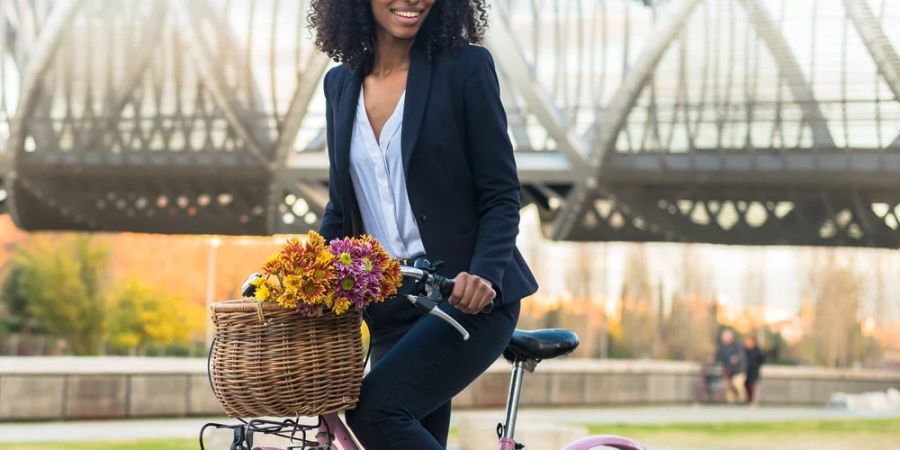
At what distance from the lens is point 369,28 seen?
13.1ft

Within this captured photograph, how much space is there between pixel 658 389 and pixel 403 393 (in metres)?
33.5

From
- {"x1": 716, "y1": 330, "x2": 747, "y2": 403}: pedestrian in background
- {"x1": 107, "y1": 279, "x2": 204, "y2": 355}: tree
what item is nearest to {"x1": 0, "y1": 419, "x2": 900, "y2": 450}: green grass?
{"x1": 716, "y1": 330, "x2": 747, "y2": 403}: pedestrian in background

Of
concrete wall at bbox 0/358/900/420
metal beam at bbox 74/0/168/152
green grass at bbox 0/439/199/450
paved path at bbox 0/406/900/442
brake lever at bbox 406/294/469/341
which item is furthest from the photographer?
metal beam at bbox 74/0/168/152

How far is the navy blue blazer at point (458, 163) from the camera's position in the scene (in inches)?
150

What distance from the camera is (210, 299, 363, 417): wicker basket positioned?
337cm

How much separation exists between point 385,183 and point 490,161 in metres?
0.24

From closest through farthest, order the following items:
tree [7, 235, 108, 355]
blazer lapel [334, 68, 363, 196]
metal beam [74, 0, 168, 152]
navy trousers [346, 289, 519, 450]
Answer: navy trousers [346, 289, 519, 450], blazer lapel [334, 68, 363, 196], metal beam [74, 0, 168, 152], tree [7, 235, 108, 355]

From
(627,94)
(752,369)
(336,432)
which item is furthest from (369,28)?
(627,94)

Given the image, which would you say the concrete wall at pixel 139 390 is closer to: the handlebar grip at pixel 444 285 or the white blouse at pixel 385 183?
the white blouse at pixel 385 183

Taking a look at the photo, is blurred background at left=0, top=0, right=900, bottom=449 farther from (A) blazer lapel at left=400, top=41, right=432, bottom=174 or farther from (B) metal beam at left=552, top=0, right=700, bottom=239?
(A) blazer lapel at left=400, top=41, right=432, bottom=174

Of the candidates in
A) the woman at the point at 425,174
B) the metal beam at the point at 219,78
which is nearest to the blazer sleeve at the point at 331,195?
the woman at the point at 425,174

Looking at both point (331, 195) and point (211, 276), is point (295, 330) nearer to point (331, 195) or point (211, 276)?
point (331, 195)

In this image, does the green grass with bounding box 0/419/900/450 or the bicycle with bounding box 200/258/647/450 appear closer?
the bicycle with bounding box 200/258/647/450

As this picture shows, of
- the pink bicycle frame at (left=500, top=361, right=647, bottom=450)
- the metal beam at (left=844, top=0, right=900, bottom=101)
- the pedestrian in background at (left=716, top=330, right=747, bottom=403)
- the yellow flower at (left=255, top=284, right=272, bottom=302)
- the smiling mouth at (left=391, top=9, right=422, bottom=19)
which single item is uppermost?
the metal beam at (left=844, top=0, right=900, bottom=101)
